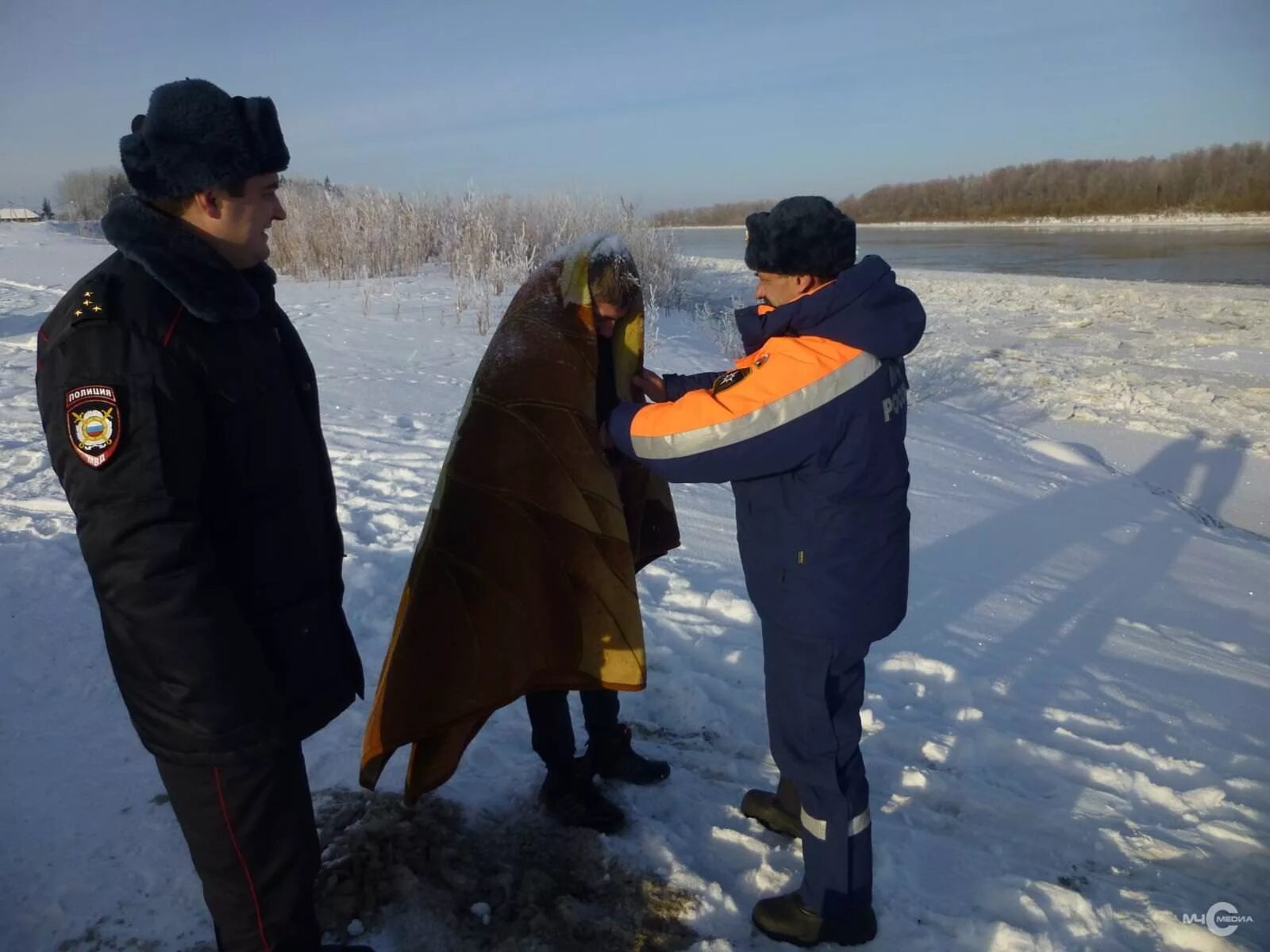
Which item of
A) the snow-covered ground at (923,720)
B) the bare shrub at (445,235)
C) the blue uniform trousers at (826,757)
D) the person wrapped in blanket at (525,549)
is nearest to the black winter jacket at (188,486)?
the person wrapped in blanket at (525,549)

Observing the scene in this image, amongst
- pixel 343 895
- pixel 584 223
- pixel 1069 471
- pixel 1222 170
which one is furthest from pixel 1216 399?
pixel 1222 170

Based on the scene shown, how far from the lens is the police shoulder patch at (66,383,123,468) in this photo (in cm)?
150

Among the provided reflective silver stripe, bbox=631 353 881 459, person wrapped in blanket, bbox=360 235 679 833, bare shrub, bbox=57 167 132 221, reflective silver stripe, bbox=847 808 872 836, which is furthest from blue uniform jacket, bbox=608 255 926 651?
bare shrub, bbox=57 167 132 221

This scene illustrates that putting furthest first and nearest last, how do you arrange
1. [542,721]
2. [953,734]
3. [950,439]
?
[950,439], [953,734], [542,721]

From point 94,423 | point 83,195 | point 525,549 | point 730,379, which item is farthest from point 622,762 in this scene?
point 83,195

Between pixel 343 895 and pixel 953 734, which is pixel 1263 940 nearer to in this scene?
pixel 953 734

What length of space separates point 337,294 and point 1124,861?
1238 centimetres

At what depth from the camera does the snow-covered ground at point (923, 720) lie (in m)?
2.47

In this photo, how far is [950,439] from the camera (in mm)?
8375

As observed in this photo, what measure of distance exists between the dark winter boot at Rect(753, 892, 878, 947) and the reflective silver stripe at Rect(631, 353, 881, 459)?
131cm

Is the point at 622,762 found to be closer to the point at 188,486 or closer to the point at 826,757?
the point at 826,757

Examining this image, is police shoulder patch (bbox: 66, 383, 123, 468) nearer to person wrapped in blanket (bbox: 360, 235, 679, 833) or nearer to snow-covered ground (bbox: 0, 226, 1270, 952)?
person wrapped in blanket (bbox: 360, 235, 679, 833)

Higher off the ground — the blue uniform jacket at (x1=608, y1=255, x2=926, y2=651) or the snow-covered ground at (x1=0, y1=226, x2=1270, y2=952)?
the blue uniform jacket at (x1=608, y1=255, x2=926, y2=651)

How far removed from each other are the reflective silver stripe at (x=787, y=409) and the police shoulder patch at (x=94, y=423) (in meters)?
1.19
